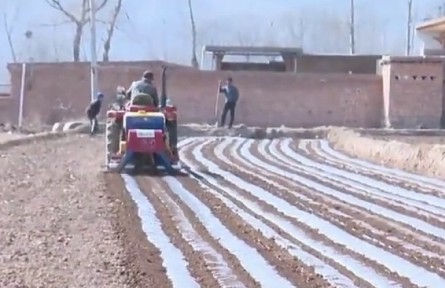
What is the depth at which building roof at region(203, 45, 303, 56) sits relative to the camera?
48.6 m

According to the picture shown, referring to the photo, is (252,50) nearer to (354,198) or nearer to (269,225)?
(354,198)

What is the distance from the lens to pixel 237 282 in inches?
308

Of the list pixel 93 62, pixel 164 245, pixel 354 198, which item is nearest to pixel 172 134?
pixel 354 198

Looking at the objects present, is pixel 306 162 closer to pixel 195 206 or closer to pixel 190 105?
pixel 195 206

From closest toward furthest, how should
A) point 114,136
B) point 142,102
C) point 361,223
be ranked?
point 361,223 → point 142,102 → point 114,136

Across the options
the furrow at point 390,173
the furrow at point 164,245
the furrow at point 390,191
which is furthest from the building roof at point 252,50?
the furrow at point 164,245

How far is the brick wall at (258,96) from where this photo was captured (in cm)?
4016

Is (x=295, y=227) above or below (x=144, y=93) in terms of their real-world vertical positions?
below

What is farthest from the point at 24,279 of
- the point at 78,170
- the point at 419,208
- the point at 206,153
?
the point at 206,153

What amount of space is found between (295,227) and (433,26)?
126ft

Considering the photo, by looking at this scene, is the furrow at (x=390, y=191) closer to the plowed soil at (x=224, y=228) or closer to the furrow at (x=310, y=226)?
the plowed soil at (x=224, y=228)

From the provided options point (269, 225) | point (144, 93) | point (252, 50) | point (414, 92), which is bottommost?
point (269, 225)

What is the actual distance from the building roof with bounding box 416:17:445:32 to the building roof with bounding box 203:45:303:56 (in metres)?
5.93

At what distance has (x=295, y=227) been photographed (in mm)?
10906
